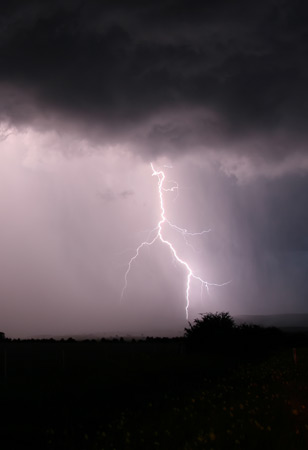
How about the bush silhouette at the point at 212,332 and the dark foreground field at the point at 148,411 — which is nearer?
the dark foreground field at the point at 148,411

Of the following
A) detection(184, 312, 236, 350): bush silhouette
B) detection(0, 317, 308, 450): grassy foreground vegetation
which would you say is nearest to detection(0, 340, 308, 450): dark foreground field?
detection(0, 317, 308, 450): grassy foreground vegetation

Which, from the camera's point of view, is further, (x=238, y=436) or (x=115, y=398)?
(x=115, y=398)

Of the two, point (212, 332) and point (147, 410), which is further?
point (212, 332)

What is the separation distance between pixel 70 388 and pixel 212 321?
96.7 ft

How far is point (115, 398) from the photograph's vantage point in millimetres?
14672

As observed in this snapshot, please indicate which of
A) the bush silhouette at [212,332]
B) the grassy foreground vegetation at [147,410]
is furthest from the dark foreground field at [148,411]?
the bush silhouette at [212,332]

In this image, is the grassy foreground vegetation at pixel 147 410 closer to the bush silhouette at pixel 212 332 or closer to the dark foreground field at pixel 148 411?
the dark foreground field at pixel 148 411

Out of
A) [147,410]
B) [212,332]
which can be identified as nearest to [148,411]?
[147,410]

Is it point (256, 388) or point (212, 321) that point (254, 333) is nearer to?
point (212, 321)

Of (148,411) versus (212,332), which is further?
(212,332)

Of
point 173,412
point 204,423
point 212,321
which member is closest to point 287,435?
point 204,423

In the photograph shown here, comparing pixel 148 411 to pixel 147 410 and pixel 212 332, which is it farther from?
pixel 212 332

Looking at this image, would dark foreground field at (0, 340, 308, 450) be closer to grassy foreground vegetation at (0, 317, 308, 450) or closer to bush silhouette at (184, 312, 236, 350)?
grassy foreground vegetation at (0, 317, 308, 450)

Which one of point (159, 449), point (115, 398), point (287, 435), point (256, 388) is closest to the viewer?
point (159, 449)
